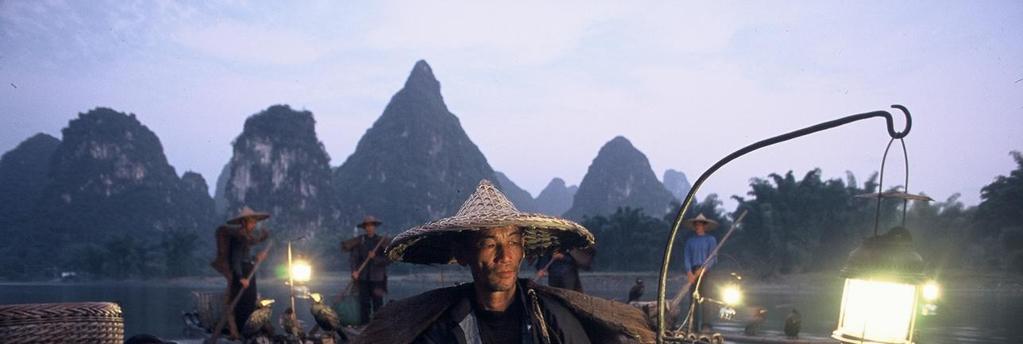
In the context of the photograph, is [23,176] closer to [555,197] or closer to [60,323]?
[555,197]

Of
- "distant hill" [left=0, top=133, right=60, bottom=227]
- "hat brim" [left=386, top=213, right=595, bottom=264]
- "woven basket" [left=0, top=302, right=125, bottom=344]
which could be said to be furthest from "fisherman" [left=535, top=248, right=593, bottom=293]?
"distant hill" [left=0, top=133, right=60, bottom=227]

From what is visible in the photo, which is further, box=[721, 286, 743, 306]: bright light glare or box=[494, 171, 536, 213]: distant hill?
box=[494, 171, 536, 213]: distant hill

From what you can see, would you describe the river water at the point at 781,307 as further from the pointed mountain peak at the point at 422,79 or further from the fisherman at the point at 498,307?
the pointed mountain peak at the point at 422,79

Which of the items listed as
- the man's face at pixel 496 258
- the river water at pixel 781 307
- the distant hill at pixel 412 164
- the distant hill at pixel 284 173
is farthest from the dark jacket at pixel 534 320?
the distant hill at pixel 284 173

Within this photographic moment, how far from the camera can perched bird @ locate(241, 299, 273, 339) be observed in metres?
7.47

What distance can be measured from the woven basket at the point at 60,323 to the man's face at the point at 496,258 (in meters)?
1.26

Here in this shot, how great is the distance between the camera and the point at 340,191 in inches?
3588

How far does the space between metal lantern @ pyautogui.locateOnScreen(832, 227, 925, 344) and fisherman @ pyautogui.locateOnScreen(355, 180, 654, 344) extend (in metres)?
0.73

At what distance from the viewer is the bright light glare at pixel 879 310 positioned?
2.32m

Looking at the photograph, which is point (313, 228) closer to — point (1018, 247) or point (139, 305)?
point (139, 305)

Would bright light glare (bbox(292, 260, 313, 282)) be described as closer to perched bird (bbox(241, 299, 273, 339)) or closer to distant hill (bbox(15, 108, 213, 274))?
perched bird (bbox(241, 299, 273, 339))

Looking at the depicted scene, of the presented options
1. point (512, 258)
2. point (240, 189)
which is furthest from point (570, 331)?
point (240, 189)

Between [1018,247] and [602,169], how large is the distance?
217 ft

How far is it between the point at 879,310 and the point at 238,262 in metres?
7.22
